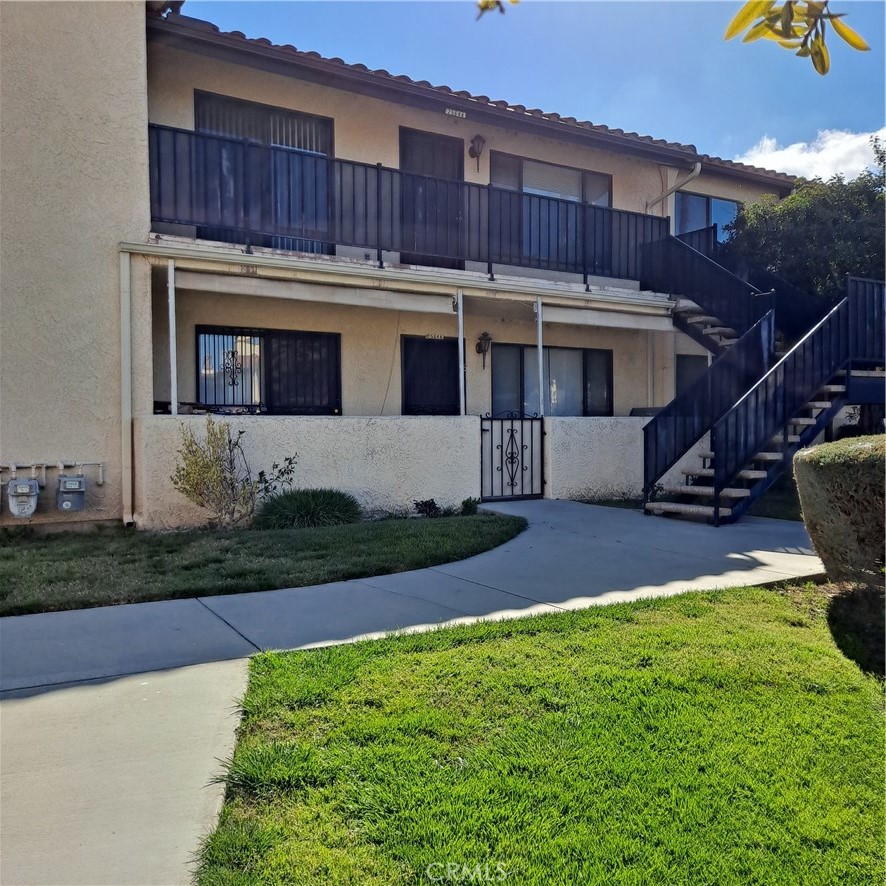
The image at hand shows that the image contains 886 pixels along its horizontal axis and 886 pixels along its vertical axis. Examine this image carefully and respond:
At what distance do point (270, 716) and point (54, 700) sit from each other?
113 cm

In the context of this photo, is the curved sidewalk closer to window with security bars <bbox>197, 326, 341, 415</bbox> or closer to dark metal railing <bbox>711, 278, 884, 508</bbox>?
dark metal railing <bbox>711, 278, 884, 508</bbox>

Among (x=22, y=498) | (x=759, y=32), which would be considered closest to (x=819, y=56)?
(x=759, y=32)

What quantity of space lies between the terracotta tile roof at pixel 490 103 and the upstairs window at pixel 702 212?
2.60 ft

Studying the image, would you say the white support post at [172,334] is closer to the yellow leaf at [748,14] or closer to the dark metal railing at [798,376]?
the dark metal railing at [798,376]

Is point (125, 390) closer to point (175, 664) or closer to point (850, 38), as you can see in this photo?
point (175, 664)

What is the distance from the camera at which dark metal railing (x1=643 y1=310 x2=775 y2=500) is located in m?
9.77

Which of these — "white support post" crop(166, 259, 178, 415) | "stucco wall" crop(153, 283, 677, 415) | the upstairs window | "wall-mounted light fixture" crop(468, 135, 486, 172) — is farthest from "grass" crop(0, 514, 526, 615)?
the upstairs window

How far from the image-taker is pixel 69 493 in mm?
8055

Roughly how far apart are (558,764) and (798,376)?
8.20 m

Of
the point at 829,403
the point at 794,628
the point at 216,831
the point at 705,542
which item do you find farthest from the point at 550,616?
the point at 829,403

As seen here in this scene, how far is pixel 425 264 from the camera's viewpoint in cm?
1190

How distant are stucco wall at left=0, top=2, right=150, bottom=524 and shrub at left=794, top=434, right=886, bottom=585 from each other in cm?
738

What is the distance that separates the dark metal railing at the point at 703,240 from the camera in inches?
524

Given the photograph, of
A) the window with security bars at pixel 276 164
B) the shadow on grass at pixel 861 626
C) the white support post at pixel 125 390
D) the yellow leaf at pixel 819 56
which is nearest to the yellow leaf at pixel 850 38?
the yellow leaf at pixel 819 56
